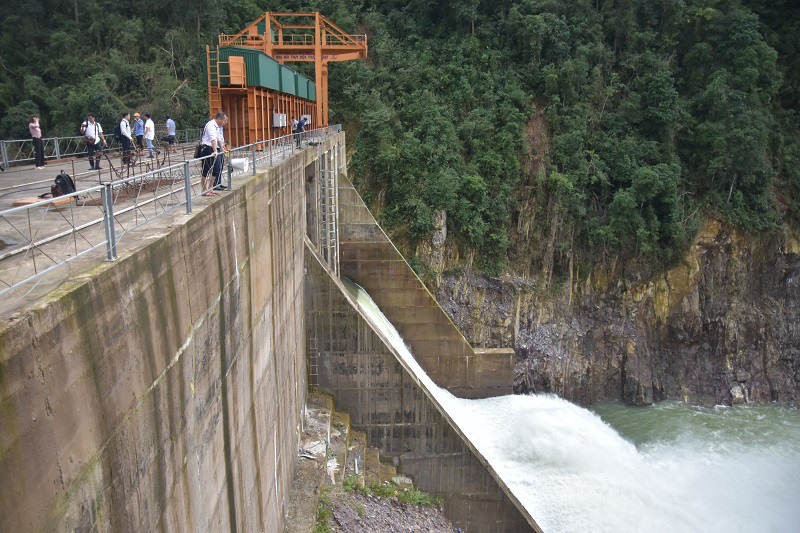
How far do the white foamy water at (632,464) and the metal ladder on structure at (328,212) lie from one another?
1.43 meters

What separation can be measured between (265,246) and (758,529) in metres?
15.7

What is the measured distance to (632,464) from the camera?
721 inches

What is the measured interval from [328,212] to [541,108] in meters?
13.9

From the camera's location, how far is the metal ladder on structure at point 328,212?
1872 centimetres

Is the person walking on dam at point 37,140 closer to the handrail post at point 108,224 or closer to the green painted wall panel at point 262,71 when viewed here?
the green painted wall panel at point 262,71

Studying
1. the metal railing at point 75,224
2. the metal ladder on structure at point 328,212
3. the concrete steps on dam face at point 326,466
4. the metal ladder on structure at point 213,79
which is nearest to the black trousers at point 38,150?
the metal railing at point 75,224

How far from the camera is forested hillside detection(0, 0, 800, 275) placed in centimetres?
2453

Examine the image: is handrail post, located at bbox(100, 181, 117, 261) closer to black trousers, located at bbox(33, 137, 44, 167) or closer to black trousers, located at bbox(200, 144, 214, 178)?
black trousers, located at bbox(200, 144, 214, 178)

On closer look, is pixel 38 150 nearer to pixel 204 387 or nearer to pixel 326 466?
pixel 204 387

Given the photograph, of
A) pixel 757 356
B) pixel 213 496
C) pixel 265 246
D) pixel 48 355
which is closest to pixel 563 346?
pixel 757 356

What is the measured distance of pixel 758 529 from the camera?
656 inches

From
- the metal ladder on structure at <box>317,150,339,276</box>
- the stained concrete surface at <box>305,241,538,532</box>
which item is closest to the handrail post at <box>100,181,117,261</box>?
the stained concrete surface at <box>305,241,538,532</box>

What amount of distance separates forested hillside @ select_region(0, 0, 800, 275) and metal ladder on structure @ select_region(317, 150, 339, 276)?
457cm

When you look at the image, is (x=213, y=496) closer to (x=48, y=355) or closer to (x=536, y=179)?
(x=48, y=355)
